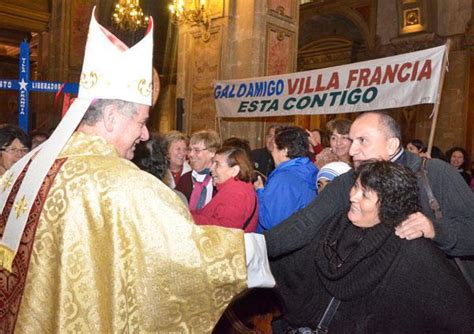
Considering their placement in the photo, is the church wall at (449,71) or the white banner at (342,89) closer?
the white banner at (342,89)

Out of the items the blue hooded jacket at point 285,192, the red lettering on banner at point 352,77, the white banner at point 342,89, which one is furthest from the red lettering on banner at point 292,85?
the blue hooded jacket at point 285,192

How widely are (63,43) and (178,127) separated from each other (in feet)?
17.7

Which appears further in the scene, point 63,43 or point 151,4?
point 151,4

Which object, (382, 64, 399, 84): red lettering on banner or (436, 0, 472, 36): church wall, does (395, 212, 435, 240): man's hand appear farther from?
(436, 0, 472, 36): church wall

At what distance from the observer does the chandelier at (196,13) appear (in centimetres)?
886

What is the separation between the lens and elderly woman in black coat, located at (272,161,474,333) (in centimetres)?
211

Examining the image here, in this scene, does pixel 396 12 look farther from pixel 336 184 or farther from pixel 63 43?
pixel 336 184

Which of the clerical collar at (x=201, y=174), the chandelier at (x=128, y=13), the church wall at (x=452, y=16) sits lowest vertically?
the clerical collar at (x=201, y=174)

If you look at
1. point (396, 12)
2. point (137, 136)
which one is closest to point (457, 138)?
point (396, 12)

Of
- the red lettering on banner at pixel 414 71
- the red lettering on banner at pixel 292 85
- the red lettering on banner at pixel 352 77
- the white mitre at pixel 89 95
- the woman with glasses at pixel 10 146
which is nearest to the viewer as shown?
the white mitre at pixel 89 95

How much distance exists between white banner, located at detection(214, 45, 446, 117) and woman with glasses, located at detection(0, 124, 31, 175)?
3.47 meters

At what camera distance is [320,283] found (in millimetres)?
2473

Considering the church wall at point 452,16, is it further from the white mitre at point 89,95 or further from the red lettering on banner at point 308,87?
the white mitre at point 89,95

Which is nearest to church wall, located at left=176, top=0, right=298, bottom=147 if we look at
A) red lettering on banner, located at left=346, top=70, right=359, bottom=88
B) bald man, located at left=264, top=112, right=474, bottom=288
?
red lettering on banner, located at left=346, top=70, right=359, bottom=88
